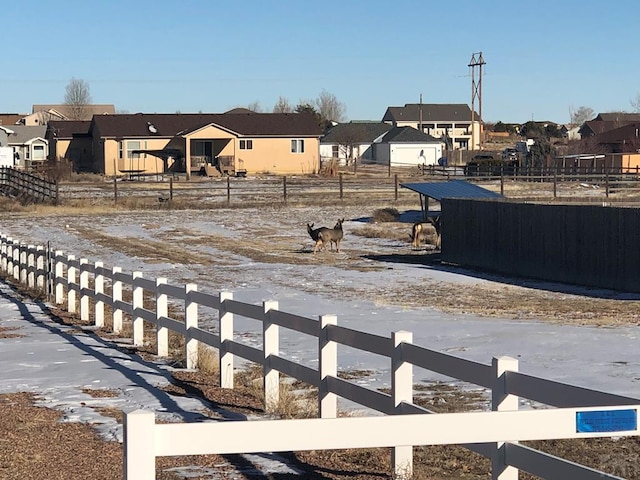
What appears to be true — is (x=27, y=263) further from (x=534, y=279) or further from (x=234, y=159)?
(x=234, y=159)

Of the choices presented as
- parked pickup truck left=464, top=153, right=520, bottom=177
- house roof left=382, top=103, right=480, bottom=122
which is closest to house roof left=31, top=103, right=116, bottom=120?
house roof left=382, top=103, right=480, bottom=122

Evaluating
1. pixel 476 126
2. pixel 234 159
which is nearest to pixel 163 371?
pixel 234 159

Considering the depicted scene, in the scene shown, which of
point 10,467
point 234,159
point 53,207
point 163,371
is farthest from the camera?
point 234,159

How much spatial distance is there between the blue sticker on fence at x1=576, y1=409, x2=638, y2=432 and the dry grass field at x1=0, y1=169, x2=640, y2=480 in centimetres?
306

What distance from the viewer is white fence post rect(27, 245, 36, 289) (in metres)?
23.6

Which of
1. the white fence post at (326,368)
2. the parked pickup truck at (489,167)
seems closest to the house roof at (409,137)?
the parked pickup truck at (489,167)

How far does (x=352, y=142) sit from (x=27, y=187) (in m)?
59.6

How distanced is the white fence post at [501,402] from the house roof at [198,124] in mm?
79003

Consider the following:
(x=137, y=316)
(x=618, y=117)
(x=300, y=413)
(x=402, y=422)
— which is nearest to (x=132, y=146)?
(x=137, y=316)

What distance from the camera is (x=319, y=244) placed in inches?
1278

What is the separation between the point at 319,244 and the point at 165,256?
439cm

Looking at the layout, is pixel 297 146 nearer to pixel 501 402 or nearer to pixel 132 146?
pixel 132 146

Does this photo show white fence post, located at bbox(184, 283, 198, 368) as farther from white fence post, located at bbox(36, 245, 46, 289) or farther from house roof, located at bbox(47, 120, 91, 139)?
house roof, located at bbox(47, 120, 91, 139)

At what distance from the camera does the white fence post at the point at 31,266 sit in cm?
2364
